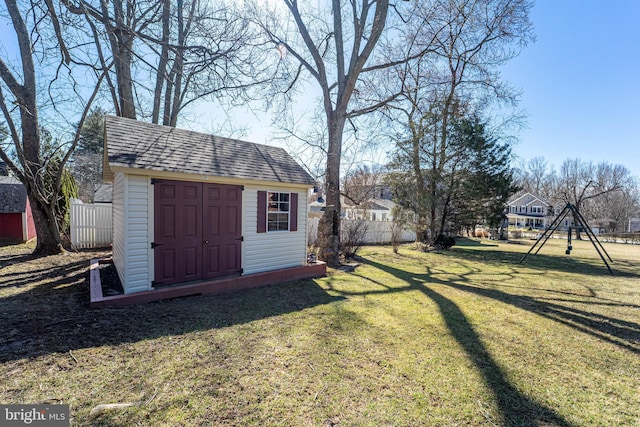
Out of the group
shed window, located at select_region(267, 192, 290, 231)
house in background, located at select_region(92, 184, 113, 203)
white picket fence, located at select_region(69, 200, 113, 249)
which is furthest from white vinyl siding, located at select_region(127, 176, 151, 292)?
house in background, located at select_region(92, 184, 113, 203)

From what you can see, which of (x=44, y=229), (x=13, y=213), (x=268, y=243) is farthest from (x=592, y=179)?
(x=13, y=213)

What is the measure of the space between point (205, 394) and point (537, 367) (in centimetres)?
368

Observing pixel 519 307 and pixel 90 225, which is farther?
pixel 90 225

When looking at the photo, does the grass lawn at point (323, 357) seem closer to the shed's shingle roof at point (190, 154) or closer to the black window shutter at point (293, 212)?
the black window shutter at point (293, 212)

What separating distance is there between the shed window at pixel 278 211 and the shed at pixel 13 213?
11327mm

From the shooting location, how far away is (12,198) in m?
11.4

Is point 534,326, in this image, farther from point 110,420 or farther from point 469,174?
point 469,174

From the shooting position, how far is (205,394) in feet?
8.35

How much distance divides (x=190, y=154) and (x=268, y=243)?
8.59ft

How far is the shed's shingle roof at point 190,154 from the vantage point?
505 cm

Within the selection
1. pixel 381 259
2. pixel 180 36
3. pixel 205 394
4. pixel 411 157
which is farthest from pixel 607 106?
pixel 205 394

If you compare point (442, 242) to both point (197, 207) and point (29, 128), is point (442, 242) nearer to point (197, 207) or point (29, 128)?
point (197, 207)

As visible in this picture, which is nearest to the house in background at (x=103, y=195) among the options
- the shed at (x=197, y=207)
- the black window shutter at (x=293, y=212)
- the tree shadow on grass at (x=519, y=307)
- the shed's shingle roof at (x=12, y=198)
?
the shed's shingle roof at (x=12, y=198)

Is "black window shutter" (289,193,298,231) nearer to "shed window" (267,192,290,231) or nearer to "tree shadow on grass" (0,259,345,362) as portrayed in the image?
"shed window" (267,192,290,231)
